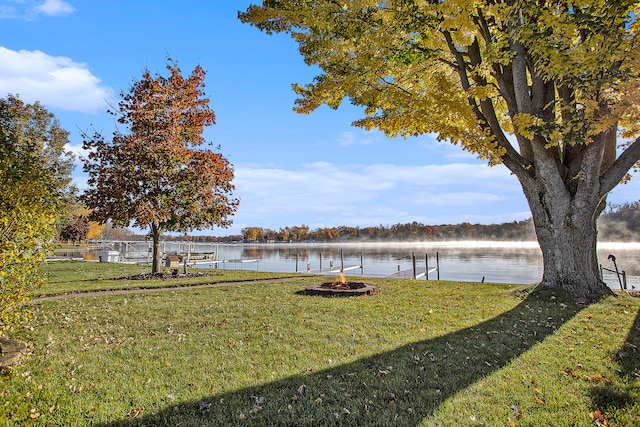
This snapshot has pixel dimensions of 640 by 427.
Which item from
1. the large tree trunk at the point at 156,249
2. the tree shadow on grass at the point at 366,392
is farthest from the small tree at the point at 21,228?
the large tree trunk at the point at 156,249

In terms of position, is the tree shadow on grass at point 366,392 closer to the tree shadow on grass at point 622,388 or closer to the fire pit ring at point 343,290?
the tree shadow on grass at point 622,388

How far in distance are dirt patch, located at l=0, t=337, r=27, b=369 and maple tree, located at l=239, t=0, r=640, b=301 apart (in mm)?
9132

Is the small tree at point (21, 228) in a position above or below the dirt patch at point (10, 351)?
above

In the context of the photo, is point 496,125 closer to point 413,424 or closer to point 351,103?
point 351,103

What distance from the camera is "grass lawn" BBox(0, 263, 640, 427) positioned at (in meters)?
3.72

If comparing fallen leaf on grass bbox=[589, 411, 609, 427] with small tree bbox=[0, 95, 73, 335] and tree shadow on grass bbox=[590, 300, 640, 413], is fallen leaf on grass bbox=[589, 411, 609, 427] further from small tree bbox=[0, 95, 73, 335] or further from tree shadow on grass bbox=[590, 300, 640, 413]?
small tree bbox=[0, 95, 73, 335]

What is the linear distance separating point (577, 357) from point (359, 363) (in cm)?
342

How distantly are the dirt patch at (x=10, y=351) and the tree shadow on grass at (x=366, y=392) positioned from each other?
8.94 feet

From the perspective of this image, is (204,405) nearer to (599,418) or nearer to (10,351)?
(10,351)

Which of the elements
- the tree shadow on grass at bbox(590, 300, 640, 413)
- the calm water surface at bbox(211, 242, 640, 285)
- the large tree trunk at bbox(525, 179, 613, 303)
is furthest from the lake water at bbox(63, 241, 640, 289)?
the tree shadow on grass at bbox(590, 300, 640, 413)

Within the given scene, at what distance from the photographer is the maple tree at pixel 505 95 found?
29.4ft

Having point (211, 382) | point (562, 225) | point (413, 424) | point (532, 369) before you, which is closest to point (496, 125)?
point (562, 225)

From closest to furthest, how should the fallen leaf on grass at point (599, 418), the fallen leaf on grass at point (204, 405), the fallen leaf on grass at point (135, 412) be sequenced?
the fallen leaf on grass at point (599, 418), the fallen leaf on grass at point (135, 412), the fallen leaf on grass at point (204, 405)

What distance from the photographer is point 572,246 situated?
33.0ft
